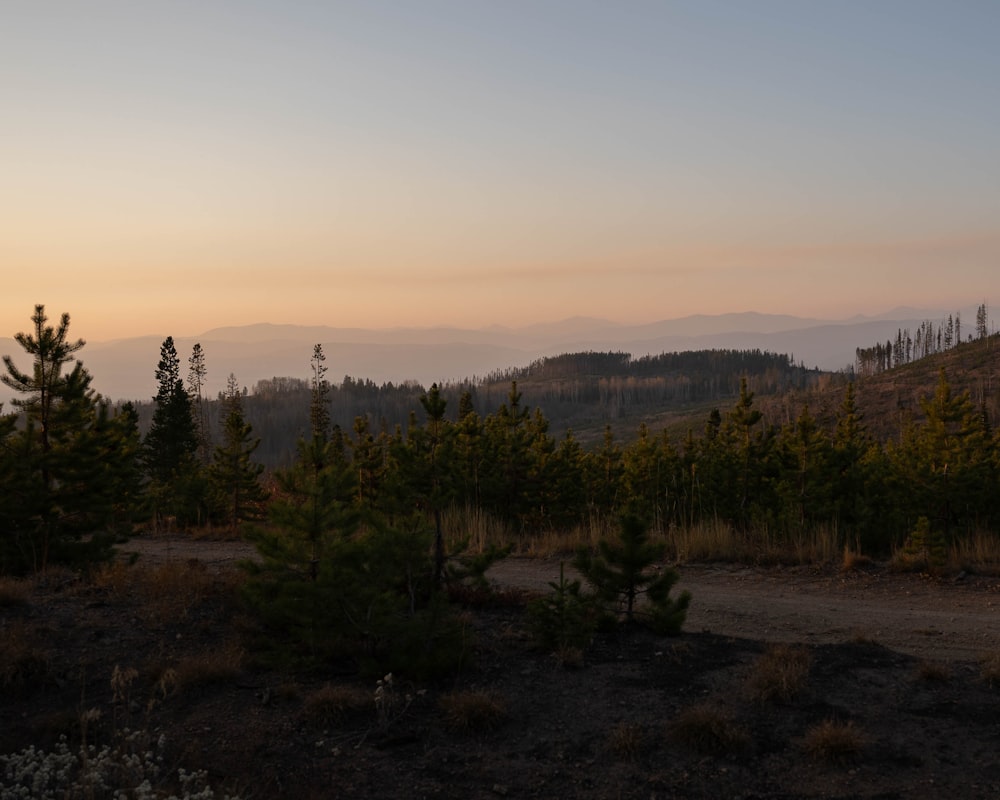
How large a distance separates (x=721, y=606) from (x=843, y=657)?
2885 millimetres

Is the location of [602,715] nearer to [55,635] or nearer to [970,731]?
[970,731]

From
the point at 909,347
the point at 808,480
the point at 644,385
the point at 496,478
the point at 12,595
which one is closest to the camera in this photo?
the point at 12,595

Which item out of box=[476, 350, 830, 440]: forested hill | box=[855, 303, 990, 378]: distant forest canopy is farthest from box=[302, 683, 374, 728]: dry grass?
box=[855, 303, 990, 378]: distant forest canopy

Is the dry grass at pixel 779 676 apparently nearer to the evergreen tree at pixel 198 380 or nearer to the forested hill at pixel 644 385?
the evergreen tree at pixel 198 380

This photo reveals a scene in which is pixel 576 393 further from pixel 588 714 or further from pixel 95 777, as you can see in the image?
pixel 95 777

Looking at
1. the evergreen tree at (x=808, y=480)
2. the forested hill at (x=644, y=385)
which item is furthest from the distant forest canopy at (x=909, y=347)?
the evergreen tree at (x=808, y=480)

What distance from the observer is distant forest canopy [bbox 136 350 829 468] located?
436ft

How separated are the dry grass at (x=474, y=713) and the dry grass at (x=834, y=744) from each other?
2418 millimetres

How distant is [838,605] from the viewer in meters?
10.2

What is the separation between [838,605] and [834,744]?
518 cm

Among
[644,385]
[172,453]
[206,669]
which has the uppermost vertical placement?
[644,385]

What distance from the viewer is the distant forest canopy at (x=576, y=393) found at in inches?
5231

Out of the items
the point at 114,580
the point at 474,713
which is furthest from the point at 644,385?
the point at 474,713

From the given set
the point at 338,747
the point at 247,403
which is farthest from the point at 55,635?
the point at 247,403
